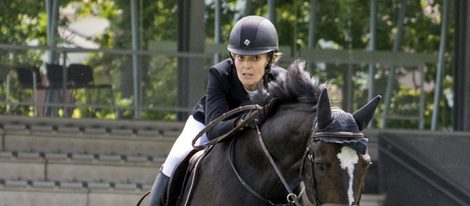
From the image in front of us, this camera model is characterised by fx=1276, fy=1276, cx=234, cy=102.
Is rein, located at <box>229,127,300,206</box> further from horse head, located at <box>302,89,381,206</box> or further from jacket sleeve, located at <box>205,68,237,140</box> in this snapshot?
horse head, located at <box>302,89,381,206</box>

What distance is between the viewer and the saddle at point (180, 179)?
786 cm

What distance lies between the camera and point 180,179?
8.00 meters

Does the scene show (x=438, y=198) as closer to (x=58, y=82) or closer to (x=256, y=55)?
(x=58, y=82)

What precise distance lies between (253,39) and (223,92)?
1.29 ft

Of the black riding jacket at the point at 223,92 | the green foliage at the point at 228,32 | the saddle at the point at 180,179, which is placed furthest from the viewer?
the green foliage at the point at 228,32

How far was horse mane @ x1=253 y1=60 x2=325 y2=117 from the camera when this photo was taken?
22.9ft

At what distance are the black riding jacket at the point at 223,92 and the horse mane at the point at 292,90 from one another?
0.86 ft

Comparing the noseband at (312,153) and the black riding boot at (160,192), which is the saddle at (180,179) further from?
the noseband at (312,153)

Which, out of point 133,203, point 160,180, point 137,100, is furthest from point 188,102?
point 160,180

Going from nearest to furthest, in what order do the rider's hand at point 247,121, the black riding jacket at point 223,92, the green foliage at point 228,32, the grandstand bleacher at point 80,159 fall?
the rider's hand at point 247,121, the black riding jacket at point 223,92, the grandstand bleacher at point 80,159, the green foliage at point 228,32

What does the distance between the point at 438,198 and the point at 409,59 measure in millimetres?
3968

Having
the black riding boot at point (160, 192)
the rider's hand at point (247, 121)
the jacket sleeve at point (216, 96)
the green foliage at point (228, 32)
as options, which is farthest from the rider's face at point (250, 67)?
the green foliage at point (228, 32)

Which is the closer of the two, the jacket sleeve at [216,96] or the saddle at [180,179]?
the jacket sleeve at [216,96]

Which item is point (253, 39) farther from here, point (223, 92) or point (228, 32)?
point (228, 32)
